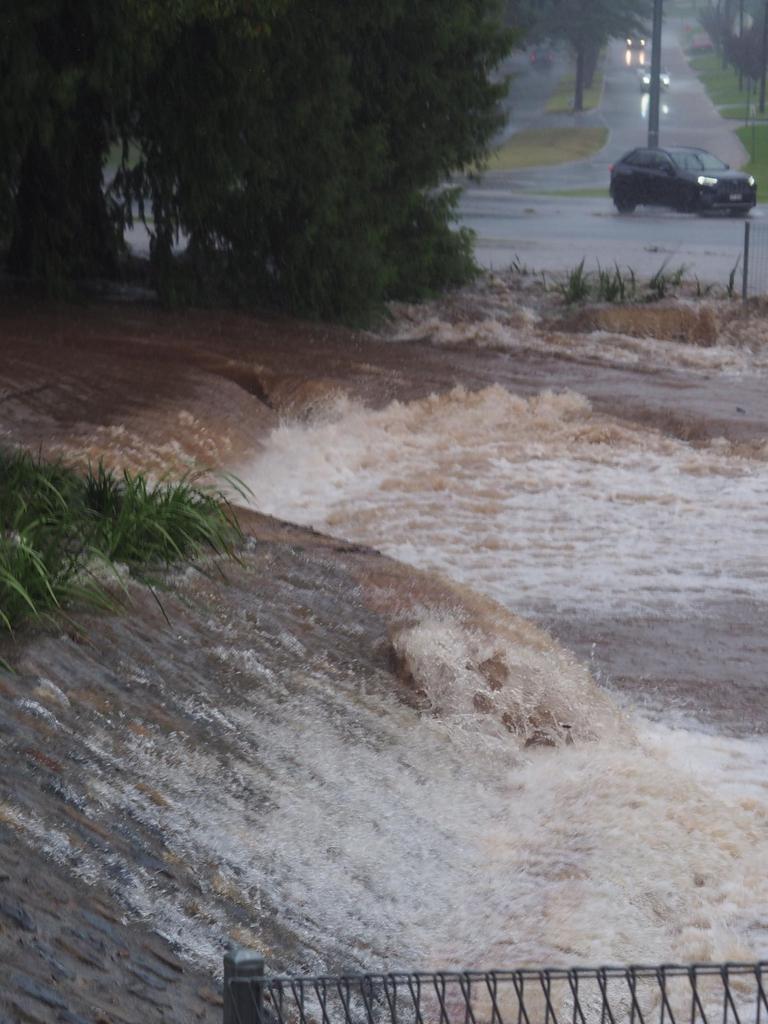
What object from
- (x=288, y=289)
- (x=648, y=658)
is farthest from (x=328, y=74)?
(x=648, y=658)

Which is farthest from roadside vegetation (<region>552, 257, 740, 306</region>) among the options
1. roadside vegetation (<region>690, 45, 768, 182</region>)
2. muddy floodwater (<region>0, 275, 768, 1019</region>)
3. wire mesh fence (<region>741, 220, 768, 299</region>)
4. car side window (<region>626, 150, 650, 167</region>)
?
roadside vegetation (<region>690, 45, 768, 182</region>)

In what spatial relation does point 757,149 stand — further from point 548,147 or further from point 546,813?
point 546,813

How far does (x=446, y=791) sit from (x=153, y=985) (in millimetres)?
2464

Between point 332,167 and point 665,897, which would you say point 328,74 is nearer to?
point 332,167

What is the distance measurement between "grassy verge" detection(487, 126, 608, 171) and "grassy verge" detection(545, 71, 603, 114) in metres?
7.40

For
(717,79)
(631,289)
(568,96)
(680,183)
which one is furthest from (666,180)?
(717,79)

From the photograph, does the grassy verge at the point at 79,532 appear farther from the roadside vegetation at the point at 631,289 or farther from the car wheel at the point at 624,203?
the car wheel at the point at 624,203

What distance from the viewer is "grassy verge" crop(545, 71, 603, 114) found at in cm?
7188

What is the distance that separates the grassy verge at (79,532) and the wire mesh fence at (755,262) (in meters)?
15.3

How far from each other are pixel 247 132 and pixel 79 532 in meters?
11.1

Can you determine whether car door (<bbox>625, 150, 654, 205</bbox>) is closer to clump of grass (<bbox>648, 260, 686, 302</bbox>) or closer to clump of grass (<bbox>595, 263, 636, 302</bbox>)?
clump of grass (<bbox>648, 260, 686, 302</bbox>)

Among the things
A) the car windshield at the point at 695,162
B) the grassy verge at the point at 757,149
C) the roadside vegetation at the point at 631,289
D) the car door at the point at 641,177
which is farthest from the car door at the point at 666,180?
the roadside vegetation at the point at 631,289

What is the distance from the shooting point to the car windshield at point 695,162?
122 feet

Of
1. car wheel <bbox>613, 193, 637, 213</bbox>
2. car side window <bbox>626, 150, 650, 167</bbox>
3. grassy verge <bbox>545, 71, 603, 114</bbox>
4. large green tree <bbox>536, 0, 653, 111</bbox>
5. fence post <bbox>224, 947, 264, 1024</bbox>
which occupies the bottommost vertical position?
car wheel <bbox>613, 193, 637, 213</bbox>
